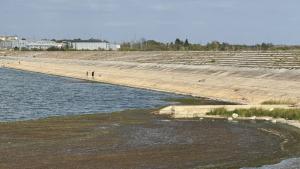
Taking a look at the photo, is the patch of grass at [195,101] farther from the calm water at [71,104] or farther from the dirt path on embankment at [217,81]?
the dirt path on embankment at [217,81]

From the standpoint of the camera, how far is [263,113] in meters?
34.4

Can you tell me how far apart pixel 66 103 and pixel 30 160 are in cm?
2809

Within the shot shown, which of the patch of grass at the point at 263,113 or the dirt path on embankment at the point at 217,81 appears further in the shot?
the dirt path on embankment at the point at 217,81

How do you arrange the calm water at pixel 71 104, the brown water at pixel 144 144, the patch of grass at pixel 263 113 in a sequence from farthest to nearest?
the calm water at pixel 71 104
the patch of grass at pixel 263 113
the brown water at pixel 144 144

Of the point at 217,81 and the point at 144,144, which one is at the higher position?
the point at 144,144

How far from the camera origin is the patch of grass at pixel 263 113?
32.2 meters

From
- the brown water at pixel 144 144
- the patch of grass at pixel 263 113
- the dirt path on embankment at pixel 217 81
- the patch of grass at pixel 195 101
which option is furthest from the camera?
the dirt path on embankment at pixel 217 81

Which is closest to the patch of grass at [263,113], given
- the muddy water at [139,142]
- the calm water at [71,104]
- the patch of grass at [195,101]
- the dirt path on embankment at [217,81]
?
the muddy water at [139,142]

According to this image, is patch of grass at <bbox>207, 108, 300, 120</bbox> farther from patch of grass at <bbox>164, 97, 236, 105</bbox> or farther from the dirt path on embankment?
patch of grass at <bbox>164, 97, 236, 105</bbox>

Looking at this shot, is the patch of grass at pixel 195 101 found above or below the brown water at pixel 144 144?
below

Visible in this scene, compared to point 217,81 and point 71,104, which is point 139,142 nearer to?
point 71,104

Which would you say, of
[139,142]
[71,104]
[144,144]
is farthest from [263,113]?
[71,104]

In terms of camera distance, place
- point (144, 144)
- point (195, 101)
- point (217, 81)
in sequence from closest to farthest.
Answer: point (144, 144)
point (195, 101)
point (217, 81)

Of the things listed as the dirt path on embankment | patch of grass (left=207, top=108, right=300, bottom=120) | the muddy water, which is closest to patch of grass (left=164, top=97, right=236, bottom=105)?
the dirt path on embankment
